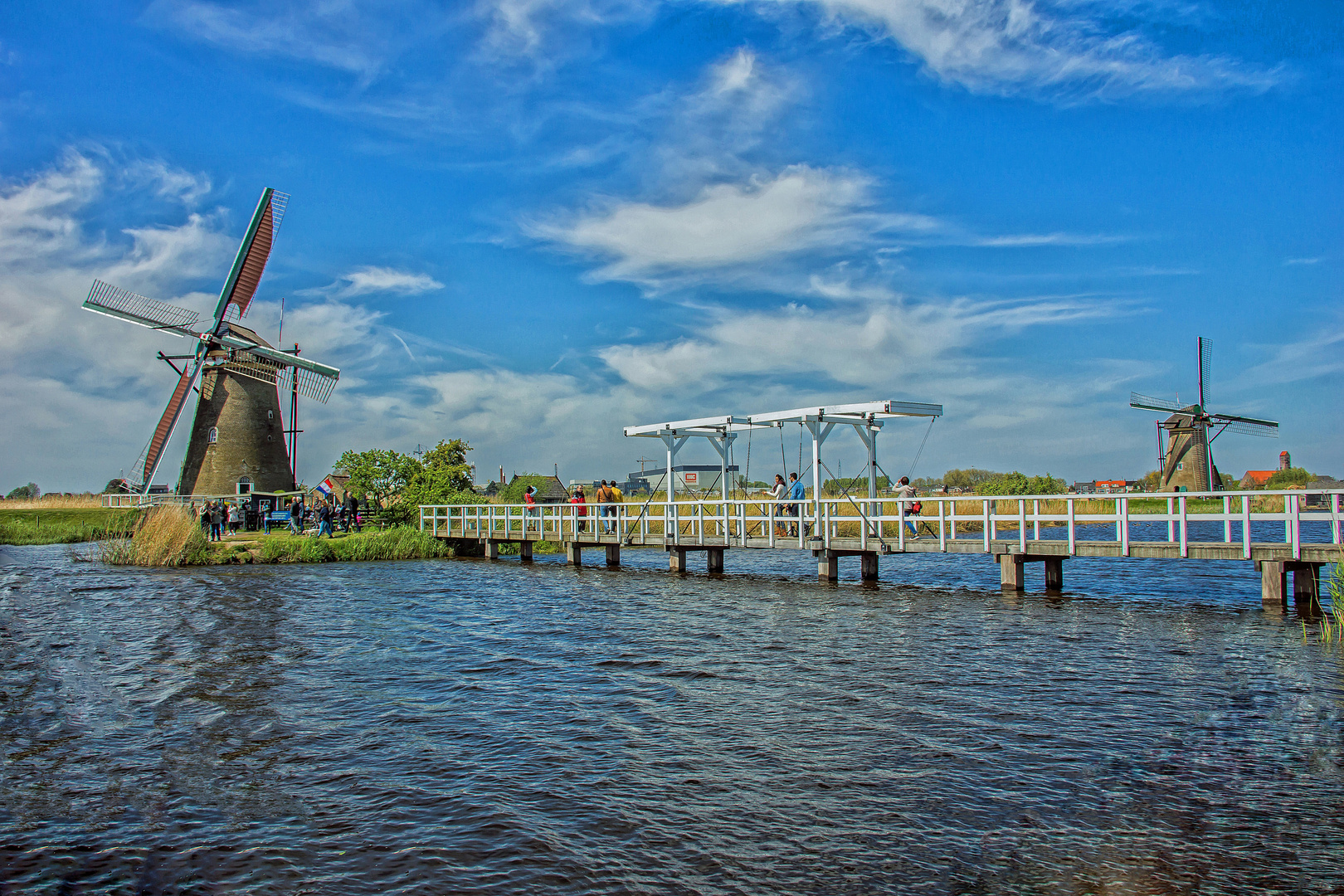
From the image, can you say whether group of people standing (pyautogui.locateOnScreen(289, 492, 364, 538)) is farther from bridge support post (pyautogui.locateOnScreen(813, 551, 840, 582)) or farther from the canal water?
bridge support post (pyautogui.locateOnScreen(813, 551, 840, 582))

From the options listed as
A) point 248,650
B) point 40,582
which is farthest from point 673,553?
Result: point 40,582

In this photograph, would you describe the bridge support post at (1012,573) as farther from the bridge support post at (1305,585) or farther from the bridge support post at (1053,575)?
the bridge support post at (1305,585)

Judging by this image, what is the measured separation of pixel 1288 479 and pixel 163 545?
7924 cm

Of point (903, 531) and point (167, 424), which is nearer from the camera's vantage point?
point (903, 531)

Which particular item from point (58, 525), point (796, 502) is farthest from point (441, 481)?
point (796, 502)

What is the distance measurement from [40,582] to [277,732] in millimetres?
18975

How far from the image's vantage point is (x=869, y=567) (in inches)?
872

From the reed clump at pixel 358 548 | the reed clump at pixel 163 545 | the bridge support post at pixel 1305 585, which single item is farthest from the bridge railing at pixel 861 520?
the reed clump at pixel 163 545

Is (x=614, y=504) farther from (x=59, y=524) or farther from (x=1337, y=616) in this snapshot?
(x=59, y=524)

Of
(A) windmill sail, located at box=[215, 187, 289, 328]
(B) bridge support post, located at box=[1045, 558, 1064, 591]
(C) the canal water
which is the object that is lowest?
(C) the canal water

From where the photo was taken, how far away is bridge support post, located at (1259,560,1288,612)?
15.7 m

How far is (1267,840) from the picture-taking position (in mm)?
5766

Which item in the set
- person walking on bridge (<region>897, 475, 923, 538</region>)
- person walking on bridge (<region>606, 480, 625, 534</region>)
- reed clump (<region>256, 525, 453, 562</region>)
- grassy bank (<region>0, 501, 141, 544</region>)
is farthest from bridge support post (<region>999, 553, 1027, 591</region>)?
grassy bank (<region>0, 501, 141, 544</region>)

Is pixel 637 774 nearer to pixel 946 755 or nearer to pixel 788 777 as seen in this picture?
pixel 788 777
